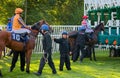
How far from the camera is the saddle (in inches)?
558

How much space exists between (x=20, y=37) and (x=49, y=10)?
2375cm

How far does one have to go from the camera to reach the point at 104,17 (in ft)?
73.0

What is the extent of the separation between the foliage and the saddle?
19.7 meters

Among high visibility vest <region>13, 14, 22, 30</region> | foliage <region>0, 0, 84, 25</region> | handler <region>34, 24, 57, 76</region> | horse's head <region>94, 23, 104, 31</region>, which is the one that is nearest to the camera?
handler <region>34, 24, 57, 76</region>

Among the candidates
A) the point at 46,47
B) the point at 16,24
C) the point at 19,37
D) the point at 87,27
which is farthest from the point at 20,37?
the point at 87,27

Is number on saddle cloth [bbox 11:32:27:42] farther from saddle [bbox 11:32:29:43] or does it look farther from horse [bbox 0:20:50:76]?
horse [bbox 0:20:50:76]

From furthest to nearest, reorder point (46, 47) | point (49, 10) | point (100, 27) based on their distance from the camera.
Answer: point (49, 10) → point (100, 27) → point (46, 47)

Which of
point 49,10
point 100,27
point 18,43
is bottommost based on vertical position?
point 18,43

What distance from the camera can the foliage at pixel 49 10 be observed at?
35.6m

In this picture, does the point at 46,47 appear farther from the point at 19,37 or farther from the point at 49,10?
the point at 49,10

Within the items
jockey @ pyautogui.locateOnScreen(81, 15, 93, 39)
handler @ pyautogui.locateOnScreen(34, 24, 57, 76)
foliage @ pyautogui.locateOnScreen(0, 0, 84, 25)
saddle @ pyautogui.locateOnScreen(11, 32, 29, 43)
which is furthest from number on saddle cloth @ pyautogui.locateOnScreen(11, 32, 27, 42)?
foliage @ pyautogui.locateOnScreen(0, 0, 84, 25)

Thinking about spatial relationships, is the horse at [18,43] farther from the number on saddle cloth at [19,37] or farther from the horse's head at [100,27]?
the horse's head at [100,27]

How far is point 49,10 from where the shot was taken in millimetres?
38031

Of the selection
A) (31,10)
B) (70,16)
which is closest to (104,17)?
(31,10)
